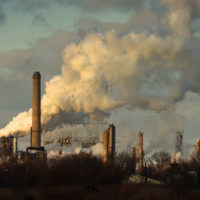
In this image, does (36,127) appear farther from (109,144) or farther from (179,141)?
(179,141)

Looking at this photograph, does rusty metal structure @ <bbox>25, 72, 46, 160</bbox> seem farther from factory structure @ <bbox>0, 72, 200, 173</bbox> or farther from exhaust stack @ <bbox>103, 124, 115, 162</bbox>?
exhaust stack @ <bbox>103, 124, 115, 162</bbox>

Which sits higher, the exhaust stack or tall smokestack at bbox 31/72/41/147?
tall smokestack at bbox 31/72/41/147

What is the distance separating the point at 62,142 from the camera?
88062 millimetres

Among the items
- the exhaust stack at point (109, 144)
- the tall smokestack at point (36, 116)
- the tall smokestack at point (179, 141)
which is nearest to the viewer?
the exhaust stack at point (109, 144)

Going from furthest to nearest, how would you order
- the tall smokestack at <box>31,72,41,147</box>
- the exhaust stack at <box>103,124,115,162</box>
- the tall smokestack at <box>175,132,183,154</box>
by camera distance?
1. the tall smokestack at <box>175,132,183,154</box>
2. the tall smokestack at <box>31,72,41,147</box>
3. the exhaust stack at <box>103,124,115,162</box>

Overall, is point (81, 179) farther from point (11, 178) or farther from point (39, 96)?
point (39, 96)

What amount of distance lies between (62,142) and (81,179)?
54.6 metres

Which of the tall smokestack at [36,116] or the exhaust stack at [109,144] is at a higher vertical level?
the tall smokestack at [36,116]

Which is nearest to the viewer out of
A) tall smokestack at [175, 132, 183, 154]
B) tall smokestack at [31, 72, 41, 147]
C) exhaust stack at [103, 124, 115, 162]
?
exhaust stack at [103, 124, 115, 162]

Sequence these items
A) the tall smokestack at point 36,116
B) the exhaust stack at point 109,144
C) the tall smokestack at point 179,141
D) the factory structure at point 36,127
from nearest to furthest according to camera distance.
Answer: the exhaust stack at point 109,144, the factory structure at point 36,127, the tall smokestack at point 36,116, the tall smokestack at point 179,141

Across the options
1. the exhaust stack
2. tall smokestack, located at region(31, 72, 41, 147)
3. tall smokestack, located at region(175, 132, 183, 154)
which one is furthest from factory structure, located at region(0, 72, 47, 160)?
tall smokestack, located at region(175, 132, 183, 154)

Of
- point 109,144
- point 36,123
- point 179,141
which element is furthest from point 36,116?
point 179,141

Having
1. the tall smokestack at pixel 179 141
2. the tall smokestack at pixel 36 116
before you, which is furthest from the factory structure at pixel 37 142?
the tall smokestack at pixel 179 141

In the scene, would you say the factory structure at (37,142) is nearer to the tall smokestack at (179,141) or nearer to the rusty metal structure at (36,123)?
the rusty metal structure at (36,123)
